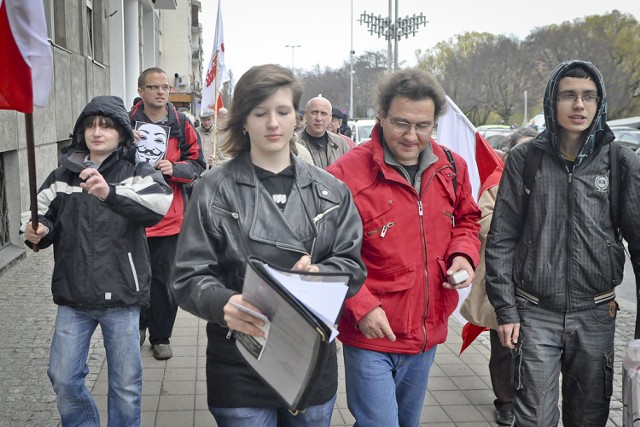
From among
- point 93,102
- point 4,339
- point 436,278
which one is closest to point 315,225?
point 436,278

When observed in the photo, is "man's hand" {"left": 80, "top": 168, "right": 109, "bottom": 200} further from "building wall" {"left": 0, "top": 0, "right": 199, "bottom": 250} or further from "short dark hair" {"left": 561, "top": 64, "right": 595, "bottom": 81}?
"building wall" {"left": 0, "top": 0, "right": 199, "bottom": 250}

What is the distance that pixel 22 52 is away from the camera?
325 cm

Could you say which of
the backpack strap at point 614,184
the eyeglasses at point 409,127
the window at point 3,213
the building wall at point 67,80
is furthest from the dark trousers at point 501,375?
the window at point 3,213

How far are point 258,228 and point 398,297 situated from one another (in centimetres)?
88

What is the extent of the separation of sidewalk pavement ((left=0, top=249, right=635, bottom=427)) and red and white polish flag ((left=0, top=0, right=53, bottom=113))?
2052 mm

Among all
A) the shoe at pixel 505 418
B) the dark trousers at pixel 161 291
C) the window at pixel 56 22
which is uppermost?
the window at pixel 56 22

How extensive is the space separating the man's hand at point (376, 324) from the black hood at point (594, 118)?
45.7 inches

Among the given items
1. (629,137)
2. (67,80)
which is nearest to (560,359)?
(67,80)

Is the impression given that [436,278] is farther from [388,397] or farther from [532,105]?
[532,105]

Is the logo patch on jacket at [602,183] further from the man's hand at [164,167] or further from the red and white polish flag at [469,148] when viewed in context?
the man's hand at [164,167]

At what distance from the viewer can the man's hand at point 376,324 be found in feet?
9.66

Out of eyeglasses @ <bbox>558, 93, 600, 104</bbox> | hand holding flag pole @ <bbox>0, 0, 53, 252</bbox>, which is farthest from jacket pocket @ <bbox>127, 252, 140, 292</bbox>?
eyeglasses @ <bbox>558, 93, 600, 104</bbox>

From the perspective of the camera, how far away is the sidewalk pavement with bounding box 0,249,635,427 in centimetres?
456

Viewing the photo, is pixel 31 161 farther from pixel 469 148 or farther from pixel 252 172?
pixel 469 148
